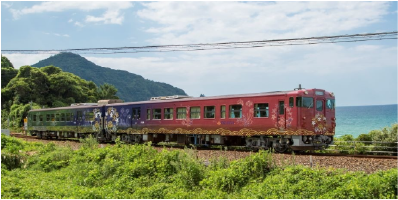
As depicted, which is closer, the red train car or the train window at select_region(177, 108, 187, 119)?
the red train car

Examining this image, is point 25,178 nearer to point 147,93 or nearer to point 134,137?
point 134,137

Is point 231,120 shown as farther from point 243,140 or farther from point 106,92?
point 106,92

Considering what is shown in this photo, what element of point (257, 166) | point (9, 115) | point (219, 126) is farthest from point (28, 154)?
point (9, 115)

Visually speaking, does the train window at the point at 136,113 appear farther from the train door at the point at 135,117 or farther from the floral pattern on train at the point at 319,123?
the floral pattern on train at the point at 319,123

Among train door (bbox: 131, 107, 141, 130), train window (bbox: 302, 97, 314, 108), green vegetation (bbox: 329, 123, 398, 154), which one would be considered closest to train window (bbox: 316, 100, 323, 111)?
train window (bbox: 302, 97, 314, 108)

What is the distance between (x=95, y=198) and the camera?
40.1 ft

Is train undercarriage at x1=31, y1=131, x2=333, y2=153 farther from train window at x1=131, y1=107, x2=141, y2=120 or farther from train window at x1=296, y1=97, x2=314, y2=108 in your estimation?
train window at x1=296, y1=97, x2=314, y2=108

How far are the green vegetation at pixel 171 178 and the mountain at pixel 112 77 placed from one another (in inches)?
4765

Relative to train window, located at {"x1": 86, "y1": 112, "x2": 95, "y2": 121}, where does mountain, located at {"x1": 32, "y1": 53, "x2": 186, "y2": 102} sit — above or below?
above

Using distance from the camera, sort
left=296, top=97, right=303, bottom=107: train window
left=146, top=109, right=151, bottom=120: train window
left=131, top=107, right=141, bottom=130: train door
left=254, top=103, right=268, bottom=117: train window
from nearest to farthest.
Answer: left=296, top=97, right=303, bottom=107: train window < left=254, top=103, right=268, bottom=117: train window < left=146, top=109, right=151, bottom=120: train window < left=131, top=107, right=141, bottom=130: train door

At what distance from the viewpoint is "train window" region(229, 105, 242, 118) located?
18578mm

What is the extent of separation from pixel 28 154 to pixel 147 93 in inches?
4741

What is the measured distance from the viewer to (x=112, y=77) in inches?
5856

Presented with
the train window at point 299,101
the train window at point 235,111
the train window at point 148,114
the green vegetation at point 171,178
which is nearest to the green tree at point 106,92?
the train window at point 148,114
